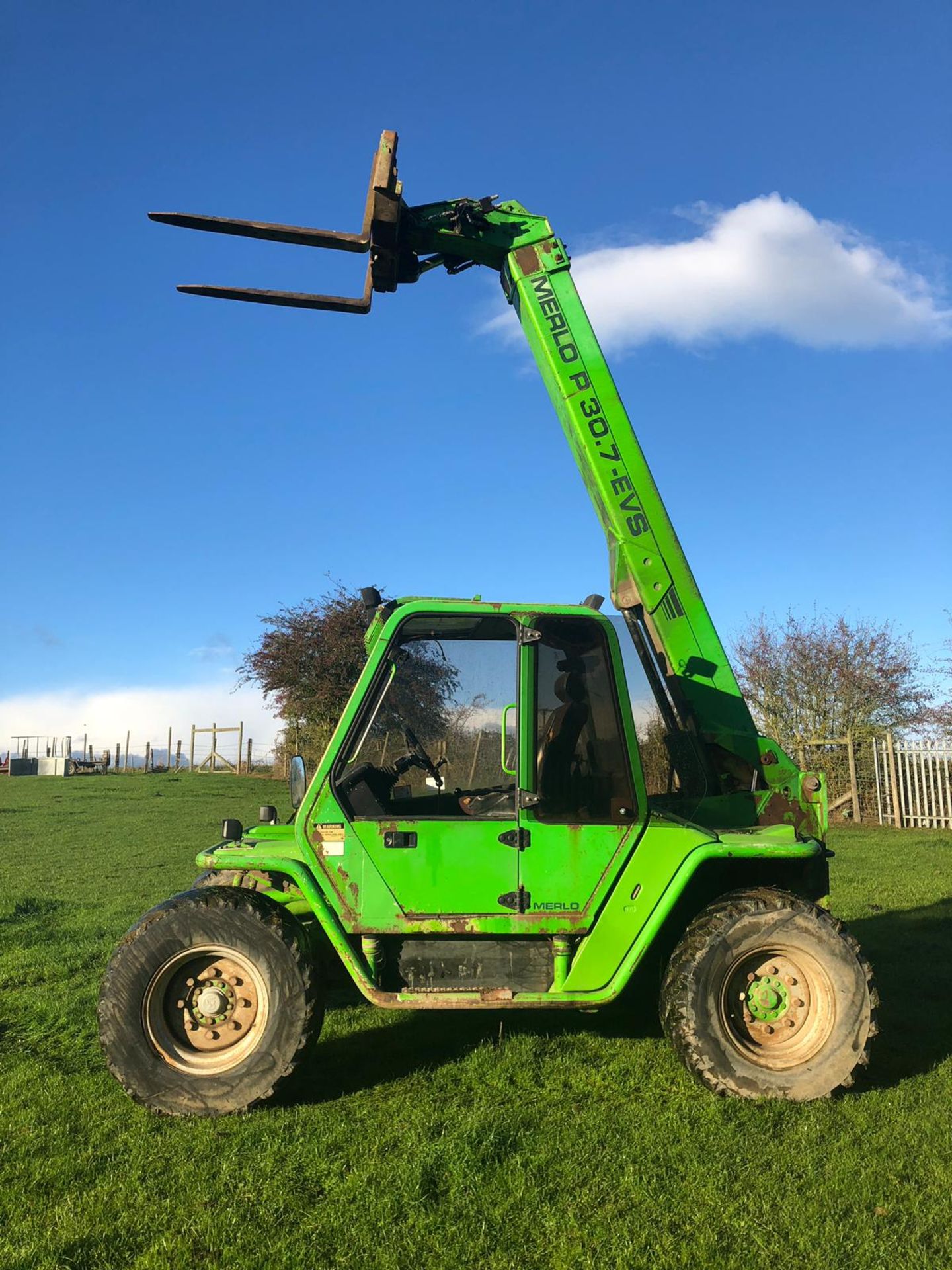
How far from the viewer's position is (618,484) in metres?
5.46

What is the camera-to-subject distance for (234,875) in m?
4.74

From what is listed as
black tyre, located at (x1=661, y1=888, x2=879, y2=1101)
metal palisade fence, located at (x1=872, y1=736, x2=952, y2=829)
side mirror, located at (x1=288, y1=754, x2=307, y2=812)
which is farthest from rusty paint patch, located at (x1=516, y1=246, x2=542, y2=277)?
metal palisade fence, located at (x1=872, y1=736, x2=952, y2=829)

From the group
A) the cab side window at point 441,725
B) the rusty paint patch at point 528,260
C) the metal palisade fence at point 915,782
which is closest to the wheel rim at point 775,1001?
the cab side window at point 441,725

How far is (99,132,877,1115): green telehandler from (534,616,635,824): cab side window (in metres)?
0.01

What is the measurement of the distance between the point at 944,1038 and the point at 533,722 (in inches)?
127

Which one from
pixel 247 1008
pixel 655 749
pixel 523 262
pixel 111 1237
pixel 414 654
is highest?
pixel 523 262

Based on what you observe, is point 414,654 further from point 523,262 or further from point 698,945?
point 523,262

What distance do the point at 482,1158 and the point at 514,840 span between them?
4.56 feet

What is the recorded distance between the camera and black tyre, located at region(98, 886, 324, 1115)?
4.32 meters

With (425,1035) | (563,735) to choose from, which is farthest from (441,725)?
(425,1035)

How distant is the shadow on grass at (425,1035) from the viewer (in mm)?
4719

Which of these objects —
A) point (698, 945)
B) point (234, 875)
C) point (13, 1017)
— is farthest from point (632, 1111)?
point (13, 1017)

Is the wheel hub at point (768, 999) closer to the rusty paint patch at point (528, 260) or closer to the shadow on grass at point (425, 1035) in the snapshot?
the shadow on grass at point (425, 1035)

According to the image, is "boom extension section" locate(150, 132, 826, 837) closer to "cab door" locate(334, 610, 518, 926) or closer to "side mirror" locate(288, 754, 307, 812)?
"cab door" locate(334, 610, 518, 926)
